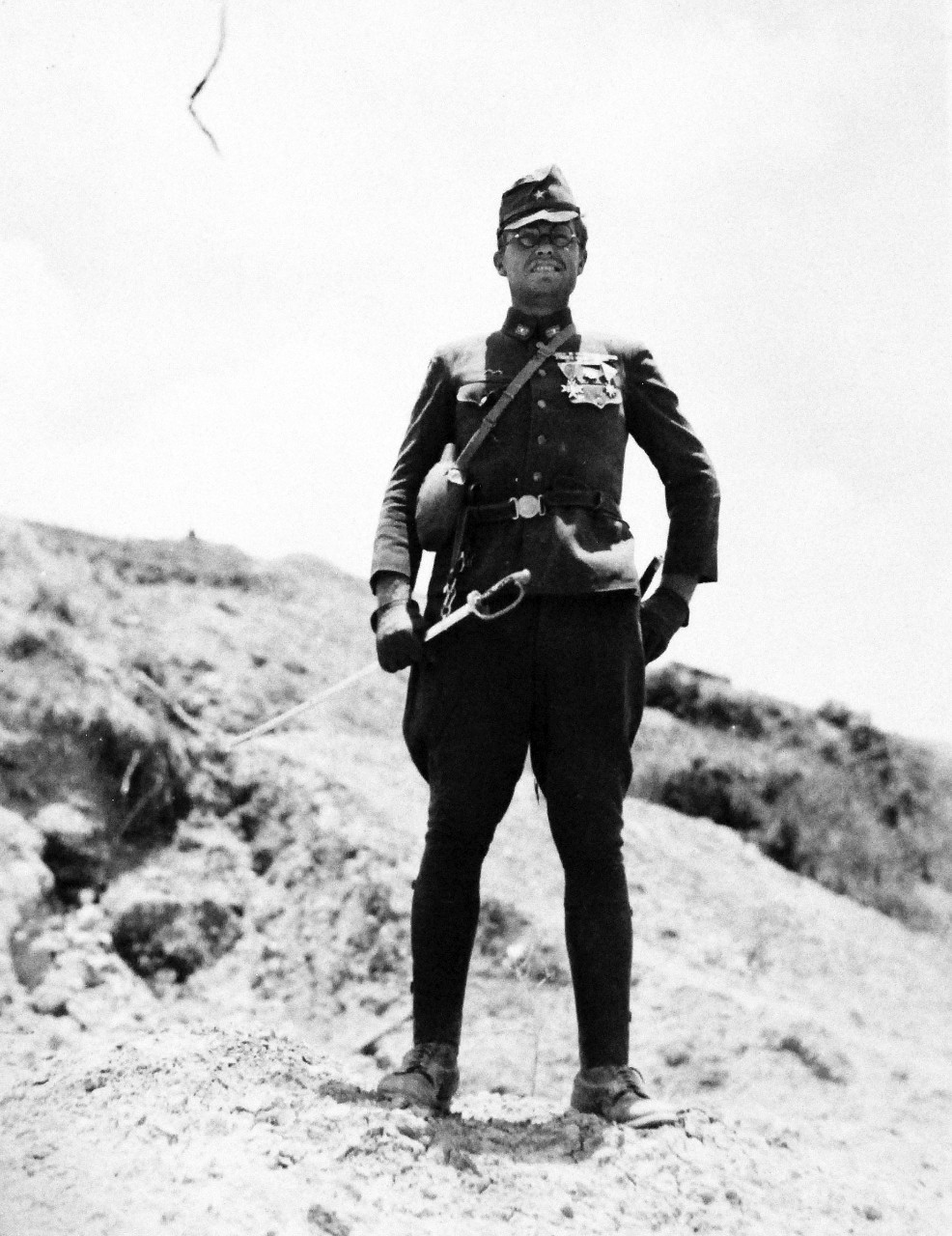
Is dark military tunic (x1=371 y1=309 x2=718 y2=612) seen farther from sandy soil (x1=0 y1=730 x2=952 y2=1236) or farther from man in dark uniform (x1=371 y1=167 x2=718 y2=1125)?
sandy soil (x1=0 y1=730 x2=952 y2=1236)

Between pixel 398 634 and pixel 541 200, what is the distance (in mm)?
1180

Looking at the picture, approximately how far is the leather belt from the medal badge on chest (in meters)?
0.24

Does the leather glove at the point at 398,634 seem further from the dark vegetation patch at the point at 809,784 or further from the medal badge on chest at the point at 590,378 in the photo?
the dark vegetation patch at the point at 809,784

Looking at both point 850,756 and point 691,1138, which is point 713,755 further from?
point 691,1138

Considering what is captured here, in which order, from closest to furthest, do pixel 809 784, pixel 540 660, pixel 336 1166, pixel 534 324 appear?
pixel 336 1166 → pixel 540 660 → pixel 534 324 → pixel 809 784

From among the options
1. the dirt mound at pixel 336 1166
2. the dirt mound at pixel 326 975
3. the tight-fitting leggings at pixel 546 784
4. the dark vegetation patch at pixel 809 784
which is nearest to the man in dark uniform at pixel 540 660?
the tight-fitting leggings at pixel 546 784

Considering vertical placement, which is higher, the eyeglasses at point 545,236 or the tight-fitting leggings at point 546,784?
the eyeglasses at point 545,236

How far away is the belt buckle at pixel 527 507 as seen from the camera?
11.4 ft

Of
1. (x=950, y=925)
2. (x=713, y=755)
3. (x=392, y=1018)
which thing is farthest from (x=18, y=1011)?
(x=950, y=925)

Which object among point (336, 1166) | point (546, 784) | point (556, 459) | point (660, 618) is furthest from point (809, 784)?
point (336, 1166)

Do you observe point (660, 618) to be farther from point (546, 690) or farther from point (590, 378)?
point (590, 378)

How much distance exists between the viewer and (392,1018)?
253 inches

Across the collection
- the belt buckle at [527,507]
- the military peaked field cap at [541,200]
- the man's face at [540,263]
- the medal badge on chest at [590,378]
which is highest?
the military peaked field cap at [541,200]

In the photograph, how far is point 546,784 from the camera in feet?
11.5
